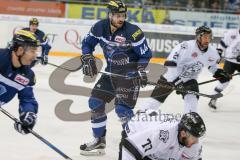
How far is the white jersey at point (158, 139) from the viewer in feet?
11.1

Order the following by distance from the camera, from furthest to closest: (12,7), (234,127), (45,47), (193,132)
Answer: (12,7)
(45,47)
(234,127)
(193,132)

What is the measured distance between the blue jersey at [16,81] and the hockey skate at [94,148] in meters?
1.25

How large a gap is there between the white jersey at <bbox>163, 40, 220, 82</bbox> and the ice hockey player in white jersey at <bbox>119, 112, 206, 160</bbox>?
2156mm

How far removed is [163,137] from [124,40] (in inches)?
70.6

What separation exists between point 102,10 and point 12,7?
6.49ft

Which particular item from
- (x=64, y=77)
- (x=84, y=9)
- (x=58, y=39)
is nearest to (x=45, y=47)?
(x=64, y=77)

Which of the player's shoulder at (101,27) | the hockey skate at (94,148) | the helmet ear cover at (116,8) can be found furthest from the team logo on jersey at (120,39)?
the hockey skate at (94,148)

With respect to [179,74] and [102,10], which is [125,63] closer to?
[179,74]

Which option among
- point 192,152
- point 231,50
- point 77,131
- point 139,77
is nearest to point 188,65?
point 139,77

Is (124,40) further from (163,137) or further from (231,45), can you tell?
(231,45)

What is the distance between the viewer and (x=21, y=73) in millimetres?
3805

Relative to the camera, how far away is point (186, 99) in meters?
5.69

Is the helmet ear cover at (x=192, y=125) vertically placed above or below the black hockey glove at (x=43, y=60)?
above

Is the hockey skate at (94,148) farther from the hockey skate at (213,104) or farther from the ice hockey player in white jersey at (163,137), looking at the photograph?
the hockey skate at (213,104)
